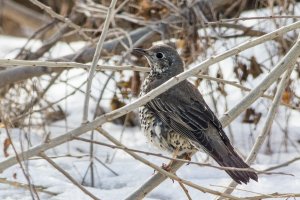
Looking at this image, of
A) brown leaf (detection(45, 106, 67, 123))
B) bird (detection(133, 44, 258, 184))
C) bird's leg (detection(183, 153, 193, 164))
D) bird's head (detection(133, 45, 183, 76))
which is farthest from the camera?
brown leaf (detection(45, 106, 67, 123))

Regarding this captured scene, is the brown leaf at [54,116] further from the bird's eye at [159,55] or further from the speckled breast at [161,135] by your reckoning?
the speckled breast at [161,135]

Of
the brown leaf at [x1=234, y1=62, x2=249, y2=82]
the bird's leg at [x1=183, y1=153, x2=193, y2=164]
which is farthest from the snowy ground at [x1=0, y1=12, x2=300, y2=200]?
the brown leaf at [x1=234, y1=62, x2=249, y2=82]

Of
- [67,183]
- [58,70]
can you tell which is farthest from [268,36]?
[58,70]

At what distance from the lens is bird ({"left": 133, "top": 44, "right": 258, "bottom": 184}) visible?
4504 mm

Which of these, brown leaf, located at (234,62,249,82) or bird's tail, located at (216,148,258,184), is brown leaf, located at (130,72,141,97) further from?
bird's tail, located at (216,148,258,184)

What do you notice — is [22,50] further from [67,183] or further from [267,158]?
[267,158]

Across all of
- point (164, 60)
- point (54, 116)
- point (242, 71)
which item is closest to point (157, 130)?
point (164, 60)

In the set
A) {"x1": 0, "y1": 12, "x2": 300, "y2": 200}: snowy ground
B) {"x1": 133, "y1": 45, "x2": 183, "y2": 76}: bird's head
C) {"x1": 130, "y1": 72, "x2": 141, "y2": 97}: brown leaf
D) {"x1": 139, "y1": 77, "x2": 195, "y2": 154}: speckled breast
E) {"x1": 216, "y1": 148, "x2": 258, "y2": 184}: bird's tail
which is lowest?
{"x1": 0, "y1": 12, "x2": 300, "y2": 200}: snowy ground

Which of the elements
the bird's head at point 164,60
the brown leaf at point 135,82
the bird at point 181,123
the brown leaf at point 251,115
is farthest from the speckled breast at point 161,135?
the brown leaf at point 251,115

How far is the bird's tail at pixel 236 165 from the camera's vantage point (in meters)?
3.91

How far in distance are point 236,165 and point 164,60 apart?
132 cm

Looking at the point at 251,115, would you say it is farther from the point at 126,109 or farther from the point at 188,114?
the point at 126,109

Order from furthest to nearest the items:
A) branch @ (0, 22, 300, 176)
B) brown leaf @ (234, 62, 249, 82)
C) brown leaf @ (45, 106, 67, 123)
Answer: brown leaf @ (45, 106, 67, 123), brown leaf @ (234, 62, 249, 82), branch @ (0, 22, 300, 176)

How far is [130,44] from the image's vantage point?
5.84 metres
